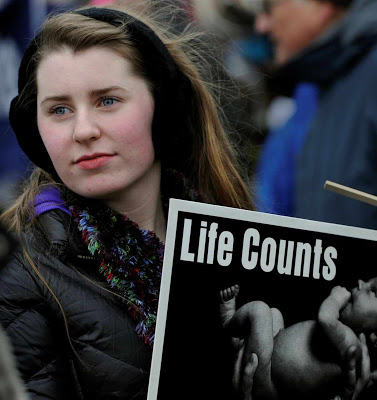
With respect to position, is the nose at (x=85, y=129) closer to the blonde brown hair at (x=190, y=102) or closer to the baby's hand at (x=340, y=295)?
the blonde brown hair at (x=190, y=102)

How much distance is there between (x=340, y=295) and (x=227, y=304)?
274 mm

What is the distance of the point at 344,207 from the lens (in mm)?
3338

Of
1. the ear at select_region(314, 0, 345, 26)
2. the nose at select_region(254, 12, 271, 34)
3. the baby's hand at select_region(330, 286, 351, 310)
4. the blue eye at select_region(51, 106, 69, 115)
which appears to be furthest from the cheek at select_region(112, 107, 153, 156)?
the nose at select_region(254, 12, 271, 34)

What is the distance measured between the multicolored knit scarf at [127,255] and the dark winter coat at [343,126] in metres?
1.33

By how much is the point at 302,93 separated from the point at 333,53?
12.1 inches

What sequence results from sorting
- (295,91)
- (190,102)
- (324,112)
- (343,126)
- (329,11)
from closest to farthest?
1. (190,102)
2. (343,126)
3. (324,112)
4. (329,11)
5. (295,91)

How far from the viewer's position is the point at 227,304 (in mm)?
1910

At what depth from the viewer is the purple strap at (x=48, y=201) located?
2.09 metres

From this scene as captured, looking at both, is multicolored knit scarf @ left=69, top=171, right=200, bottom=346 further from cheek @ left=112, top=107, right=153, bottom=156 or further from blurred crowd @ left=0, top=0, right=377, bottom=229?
blurred crowd @ left=0, top=0, right=377, bottom=229

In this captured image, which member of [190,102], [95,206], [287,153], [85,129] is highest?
[287,153]

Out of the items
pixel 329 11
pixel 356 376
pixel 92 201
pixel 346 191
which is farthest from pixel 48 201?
pixel 329 11

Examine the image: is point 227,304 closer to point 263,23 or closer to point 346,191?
point 346,191

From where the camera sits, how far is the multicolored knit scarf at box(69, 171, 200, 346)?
6.54 feet

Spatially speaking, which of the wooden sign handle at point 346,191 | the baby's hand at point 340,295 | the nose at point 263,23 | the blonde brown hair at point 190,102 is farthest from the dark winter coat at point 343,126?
the baby's hand at point 340,295
